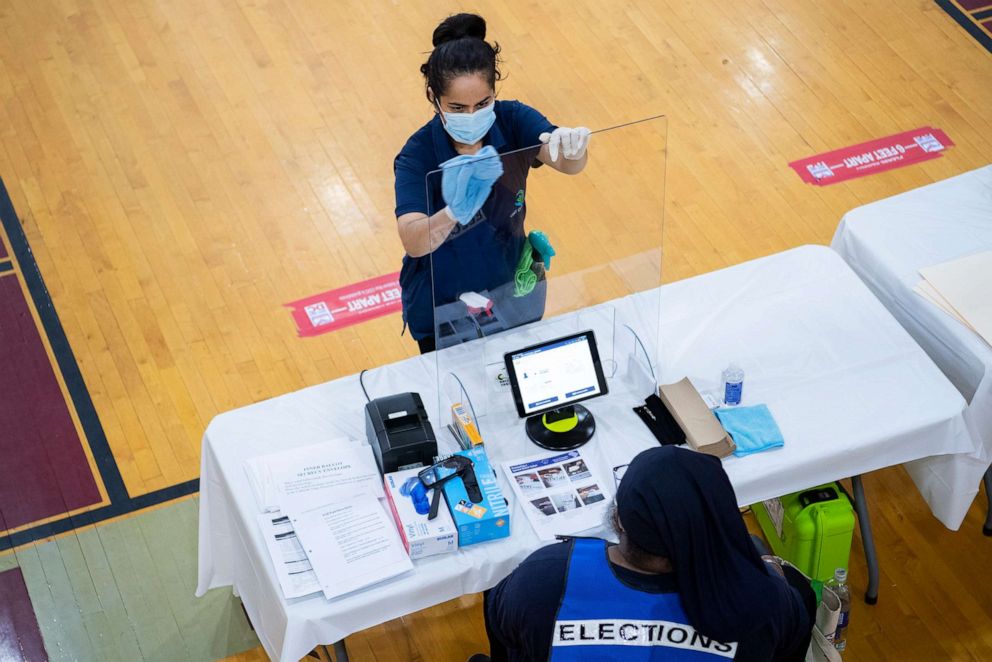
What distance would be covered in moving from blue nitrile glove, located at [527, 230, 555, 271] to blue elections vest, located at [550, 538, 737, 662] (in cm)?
111

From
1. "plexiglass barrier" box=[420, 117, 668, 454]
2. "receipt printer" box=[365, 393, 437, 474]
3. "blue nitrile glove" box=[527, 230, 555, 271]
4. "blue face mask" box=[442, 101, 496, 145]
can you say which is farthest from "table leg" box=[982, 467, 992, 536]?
"blue face mask" box=[442, 101, 496, 145]

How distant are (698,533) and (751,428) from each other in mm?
1183

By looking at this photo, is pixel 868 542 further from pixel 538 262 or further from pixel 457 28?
pixel 457 28

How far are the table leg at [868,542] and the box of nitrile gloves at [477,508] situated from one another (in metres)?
1.22

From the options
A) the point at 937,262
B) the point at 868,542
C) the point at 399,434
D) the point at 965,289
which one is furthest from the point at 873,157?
the point at 399,434

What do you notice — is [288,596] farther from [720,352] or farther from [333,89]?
[333,89]

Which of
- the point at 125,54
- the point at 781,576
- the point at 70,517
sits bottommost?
the point at 70,517

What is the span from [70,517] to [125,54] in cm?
268

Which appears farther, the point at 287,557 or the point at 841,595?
the point at 841,595

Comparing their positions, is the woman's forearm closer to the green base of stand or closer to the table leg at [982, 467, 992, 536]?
the green base of stand

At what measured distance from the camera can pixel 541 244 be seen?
3320 millimetres

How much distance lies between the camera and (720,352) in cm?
362

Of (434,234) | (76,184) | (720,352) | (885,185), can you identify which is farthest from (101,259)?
(885,185)

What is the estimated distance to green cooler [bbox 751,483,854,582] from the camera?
142 inches
